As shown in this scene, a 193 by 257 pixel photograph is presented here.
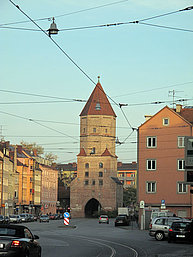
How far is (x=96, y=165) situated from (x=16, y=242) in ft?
423

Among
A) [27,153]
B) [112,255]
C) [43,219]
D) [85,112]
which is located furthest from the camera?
[85,112]

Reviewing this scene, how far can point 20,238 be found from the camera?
1770 centimetres

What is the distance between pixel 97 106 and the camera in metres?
151

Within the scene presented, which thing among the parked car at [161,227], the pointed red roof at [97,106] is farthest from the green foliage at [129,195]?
the parked car at [161,227]

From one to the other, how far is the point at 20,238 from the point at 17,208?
340 feet

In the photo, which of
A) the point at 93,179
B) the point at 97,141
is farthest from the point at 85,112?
the point at 93,179

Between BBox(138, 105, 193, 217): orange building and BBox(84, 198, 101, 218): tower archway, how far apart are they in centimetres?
6672

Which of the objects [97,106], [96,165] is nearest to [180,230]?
[96,165]

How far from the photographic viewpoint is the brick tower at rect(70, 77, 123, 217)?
141 meters

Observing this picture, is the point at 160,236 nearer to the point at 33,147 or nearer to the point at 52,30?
the point at 52,30

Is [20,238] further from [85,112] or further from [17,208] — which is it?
[85,112]

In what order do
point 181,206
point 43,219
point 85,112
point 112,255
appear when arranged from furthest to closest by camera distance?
point 85,112
point 43,219
point 181,206
point 112,255

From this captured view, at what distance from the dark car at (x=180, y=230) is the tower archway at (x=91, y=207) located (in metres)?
105

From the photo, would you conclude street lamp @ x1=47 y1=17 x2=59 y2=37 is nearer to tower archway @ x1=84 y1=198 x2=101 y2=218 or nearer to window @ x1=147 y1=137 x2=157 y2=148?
window @ x1=147 y1=137 x2=157 y2=148
